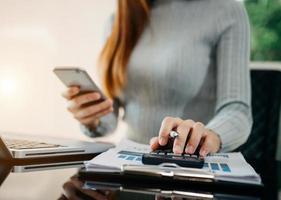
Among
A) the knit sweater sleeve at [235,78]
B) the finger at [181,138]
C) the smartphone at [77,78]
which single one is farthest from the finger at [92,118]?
the finger at [181,138]

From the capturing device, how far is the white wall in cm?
167

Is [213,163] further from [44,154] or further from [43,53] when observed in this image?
[43,53]

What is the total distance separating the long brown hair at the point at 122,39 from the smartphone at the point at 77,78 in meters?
0.29

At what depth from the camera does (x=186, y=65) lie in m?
0.94

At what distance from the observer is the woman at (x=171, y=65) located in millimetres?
881

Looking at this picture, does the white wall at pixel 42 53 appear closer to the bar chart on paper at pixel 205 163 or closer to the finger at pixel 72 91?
the finger at pixel 72 91

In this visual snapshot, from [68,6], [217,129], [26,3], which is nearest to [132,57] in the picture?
[217,129]

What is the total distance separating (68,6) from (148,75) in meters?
0.89

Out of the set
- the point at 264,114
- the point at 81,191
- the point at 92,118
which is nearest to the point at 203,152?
the point at 81,191

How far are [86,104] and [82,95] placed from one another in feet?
0.18

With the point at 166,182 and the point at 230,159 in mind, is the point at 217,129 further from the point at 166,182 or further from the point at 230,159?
the point at 166,182

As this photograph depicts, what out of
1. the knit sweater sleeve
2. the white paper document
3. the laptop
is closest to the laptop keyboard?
the laptop

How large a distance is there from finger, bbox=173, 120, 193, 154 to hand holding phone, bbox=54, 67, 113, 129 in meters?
0.20

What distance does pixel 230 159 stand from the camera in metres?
0.50
